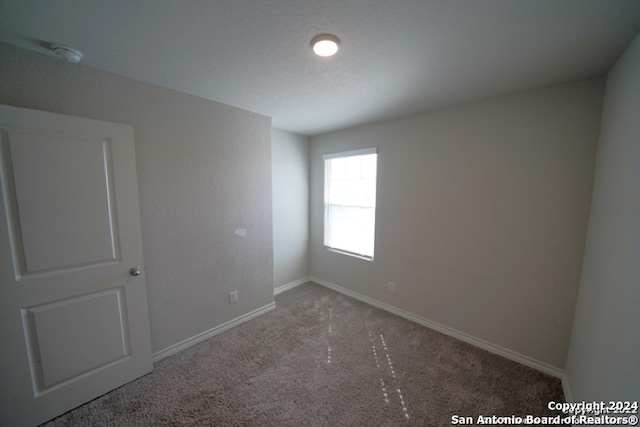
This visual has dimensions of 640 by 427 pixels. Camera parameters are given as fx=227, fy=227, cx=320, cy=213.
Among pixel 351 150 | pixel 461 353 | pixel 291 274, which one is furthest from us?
pixel 291 274

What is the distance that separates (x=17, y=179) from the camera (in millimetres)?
1369

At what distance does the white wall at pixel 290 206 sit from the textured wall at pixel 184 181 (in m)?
0.47

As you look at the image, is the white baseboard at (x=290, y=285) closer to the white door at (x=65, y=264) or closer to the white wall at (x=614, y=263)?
the white door at (x=65, y=264)

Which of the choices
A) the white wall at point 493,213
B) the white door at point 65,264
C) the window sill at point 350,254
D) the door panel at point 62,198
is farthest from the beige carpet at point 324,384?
the door panel at point 62,198

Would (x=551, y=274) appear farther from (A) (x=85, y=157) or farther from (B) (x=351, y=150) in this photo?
(A) (x=85, y=157)

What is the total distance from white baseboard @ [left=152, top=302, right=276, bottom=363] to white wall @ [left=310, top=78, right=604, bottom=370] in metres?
1.54

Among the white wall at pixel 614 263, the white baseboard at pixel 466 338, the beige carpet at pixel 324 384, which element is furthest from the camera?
the white baseboard at pixel 466 338

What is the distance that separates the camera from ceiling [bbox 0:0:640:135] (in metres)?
1.10

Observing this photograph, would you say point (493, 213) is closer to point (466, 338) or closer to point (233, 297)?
point (466, 338)

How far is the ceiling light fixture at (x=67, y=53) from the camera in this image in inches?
55.0

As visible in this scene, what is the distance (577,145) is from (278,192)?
9.98ft

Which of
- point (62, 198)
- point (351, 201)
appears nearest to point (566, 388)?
point (351, 201)

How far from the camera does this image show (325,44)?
1336 mm

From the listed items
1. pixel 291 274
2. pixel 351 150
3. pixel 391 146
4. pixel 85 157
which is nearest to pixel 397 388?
pixel 291 274
